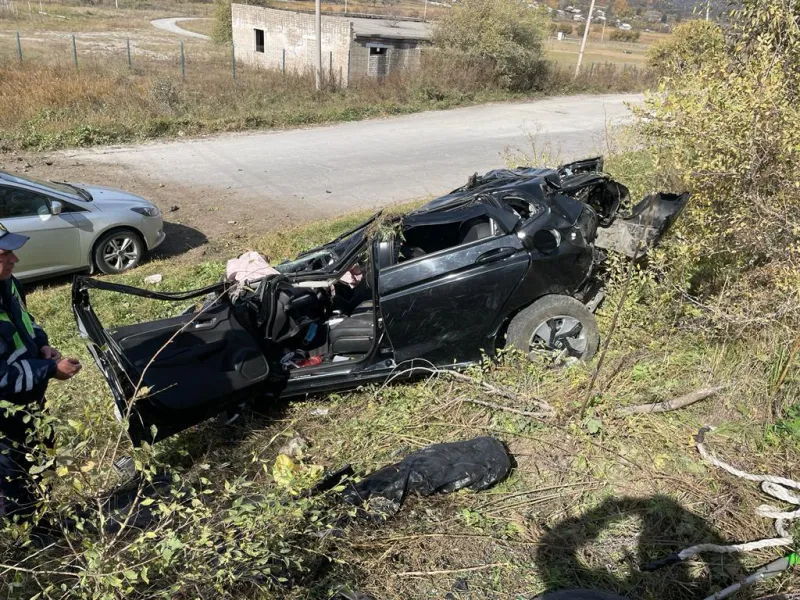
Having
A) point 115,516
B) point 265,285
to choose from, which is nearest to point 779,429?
point 265,285

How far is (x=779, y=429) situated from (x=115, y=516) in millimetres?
3975

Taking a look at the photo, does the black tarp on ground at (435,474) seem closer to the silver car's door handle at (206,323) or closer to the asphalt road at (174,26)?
the silver car's door handle at (206,323)

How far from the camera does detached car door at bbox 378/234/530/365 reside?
13.5ft

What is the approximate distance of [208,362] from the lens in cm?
390

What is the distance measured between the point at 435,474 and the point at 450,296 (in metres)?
1.36

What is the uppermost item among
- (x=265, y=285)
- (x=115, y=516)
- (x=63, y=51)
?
(x=63, y=51)

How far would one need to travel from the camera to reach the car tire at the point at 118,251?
7.34 metres

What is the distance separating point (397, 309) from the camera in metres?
4.11

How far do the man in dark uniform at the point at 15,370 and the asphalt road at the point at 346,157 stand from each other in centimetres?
668

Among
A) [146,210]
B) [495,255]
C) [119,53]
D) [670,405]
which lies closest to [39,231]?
[146,210]

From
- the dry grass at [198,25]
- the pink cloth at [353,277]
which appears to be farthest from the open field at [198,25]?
the pink cloth at [353,277]

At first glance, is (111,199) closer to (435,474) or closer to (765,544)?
(435,474)

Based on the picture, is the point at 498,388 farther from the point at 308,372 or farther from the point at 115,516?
the point at 115,516

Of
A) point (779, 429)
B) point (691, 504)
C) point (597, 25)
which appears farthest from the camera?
point (597, 25)
